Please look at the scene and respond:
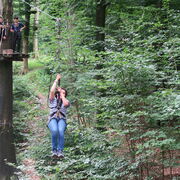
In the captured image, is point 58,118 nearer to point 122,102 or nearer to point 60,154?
point 60,154

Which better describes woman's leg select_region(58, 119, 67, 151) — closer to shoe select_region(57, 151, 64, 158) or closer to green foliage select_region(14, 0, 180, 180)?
shoe select_region(57, 151, 64, 158)

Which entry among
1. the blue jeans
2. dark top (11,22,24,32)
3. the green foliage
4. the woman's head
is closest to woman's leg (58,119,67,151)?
the blue jeans

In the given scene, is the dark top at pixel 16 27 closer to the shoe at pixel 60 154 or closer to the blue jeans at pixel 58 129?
the blue jeans at pixel 58 129

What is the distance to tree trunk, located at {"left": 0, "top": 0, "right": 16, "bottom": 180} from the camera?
824cm

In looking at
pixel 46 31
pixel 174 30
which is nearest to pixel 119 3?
pixel 46 31

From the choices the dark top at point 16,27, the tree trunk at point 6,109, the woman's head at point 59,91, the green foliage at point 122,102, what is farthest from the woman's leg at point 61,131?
the dark top at point 16,27

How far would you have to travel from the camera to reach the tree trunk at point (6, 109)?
824 cm

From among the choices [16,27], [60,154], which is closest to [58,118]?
[60,154]

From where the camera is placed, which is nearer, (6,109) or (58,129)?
(58,129)

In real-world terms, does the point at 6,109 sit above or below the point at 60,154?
above

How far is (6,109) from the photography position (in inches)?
333

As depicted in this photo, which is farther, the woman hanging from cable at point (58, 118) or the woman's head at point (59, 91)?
the woman's head at point (59, 91)

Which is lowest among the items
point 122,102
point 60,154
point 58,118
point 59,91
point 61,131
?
point 60,154

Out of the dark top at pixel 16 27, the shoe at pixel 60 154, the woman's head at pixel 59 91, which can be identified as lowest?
the shoe at pixel 60 154
